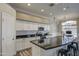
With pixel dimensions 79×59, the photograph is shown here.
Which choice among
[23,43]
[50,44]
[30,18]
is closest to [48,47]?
[50,44]

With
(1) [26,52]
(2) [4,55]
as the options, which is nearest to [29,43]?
(1) [26,52]

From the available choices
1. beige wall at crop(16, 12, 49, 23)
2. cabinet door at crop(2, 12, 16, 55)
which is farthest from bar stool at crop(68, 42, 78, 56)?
cabinet door at crop(2, 12, 16, 55)

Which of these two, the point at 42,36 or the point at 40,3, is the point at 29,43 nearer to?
the point at 42,36

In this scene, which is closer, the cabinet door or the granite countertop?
the cabinet door

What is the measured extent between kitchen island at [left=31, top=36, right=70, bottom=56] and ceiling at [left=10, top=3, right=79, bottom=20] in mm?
363

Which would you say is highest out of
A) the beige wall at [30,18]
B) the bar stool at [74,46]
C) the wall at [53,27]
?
the beige wall at [30,18]

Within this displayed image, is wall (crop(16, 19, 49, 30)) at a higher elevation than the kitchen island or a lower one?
higher

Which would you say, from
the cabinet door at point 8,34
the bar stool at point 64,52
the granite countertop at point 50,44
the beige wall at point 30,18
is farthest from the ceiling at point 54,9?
the bar stool at point 64,52

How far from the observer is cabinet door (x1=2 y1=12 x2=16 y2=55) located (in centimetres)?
135

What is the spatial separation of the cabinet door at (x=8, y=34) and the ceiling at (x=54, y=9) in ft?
0.64

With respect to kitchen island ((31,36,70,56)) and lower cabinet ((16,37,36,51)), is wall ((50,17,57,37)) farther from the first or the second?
lower cabinet ((16,37,36,51))

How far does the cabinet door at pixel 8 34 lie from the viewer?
1.35 metres

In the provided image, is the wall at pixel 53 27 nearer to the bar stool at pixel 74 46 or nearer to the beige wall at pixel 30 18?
the beige wall at pixel 30 18

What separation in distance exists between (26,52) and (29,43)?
0.14m
